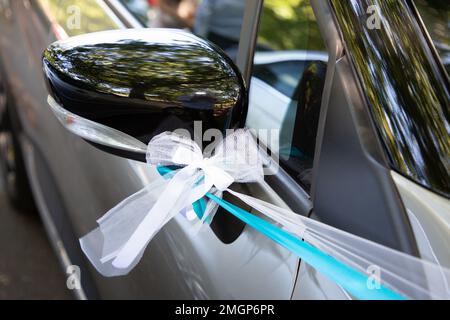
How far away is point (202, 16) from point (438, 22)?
177 cm

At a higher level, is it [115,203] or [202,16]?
[202,16]

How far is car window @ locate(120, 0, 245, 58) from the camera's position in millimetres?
2722

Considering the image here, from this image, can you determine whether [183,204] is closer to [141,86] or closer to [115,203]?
[141,86]

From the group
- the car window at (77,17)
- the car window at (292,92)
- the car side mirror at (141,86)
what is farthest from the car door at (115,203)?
the car side mirror at (141,86)

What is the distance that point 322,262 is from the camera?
Answer: 1084 mm

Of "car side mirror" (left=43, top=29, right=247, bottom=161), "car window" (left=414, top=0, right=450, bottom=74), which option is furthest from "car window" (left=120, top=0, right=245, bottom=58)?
"car side mirror" (left=43, top=29, right=247, bottom=161)

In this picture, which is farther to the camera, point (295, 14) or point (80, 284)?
point (80, 284)

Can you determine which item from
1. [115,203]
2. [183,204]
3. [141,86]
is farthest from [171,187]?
[115,203]

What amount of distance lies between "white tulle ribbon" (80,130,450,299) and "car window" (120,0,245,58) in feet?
4.13
